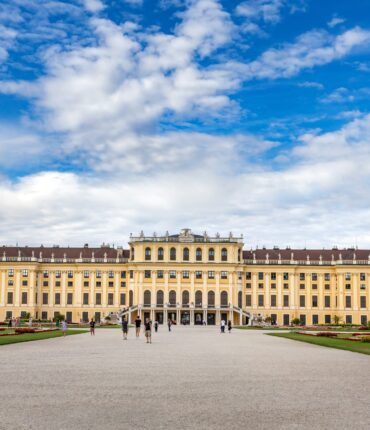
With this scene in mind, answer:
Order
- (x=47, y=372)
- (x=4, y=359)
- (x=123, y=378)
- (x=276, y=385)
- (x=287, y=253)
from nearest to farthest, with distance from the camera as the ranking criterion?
(x=276, y=385) < (x=123, y=378) < (x=47, y=372) < (x=4, y=359) < (x=287, y=253)

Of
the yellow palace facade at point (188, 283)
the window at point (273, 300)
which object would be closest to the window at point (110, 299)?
the yellow palace facade at point (188, 283)

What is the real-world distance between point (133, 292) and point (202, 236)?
15260mm

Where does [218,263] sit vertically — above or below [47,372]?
above

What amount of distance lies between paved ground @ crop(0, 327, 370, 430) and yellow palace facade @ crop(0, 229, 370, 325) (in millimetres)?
83269

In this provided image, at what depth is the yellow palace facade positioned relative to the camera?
354ft

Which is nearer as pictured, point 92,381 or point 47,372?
point 92,381

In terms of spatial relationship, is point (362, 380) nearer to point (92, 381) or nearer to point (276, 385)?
point (276, 385)

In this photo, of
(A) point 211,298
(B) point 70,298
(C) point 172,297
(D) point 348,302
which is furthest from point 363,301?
(B) point 70,298

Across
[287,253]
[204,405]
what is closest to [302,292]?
[287,253]

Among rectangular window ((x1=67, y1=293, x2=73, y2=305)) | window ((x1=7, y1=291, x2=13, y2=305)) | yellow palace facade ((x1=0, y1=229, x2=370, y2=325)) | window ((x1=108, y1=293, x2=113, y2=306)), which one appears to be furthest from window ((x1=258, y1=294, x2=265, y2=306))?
window ((x1=7, y1=291, x2=13, y2=305))

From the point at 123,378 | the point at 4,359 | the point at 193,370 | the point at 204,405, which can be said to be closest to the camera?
the point at 204,405

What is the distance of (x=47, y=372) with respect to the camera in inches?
787

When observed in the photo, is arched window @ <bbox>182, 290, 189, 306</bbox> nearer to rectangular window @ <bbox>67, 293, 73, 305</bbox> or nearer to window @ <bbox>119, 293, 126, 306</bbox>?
window @ <bbox>119, 293, 126, 306</bbox>

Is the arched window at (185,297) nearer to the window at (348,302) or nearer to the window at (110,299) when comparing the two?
the window at (110,299)
